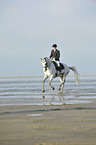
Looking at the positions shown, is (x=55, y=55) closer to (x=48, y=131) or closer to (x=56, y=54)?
(x=56, y=54)

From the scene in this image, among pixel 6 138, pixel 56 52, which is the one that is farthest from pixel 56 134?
pixel 56 52

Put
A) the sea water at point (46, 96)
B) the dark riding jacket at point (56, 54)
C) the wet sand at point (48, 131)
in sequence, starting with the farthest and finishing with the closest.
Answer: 1. the dark riding jacket at point (56, 54)
2. the sea water at point (46, 96)
3. the wet sand at point (48, 131)

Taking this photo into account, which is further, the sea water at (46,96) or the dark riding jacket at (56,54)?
the dark riding jacket at (56,54)

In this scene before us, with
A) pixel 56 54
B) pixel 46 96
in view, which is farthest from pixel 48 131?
pixel 56 54

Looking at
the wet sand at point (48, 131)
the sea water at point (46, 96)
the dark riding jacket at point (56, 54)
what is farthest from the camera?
the dark riding jacket at point (56, 54)

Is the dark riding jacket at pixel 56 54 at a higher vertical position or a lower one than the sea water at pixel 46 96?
higher

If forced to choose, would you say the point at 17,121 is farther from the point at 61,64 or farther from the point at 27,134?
the point at 61,64

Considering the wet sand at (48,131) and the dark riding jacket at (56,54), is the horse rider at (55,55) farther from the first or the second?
the wet sand at (48,131)

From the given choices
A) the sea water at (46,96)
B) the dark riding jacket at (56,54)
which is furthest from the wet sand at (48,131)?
the dark riding jacket at (56,54)

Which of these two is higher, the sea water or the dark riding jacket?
the dark riding jacket

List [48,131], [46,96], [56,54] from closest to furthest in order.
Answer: [48,131]
[46,96]
[56,54]

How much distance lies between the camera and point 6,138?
466 cm

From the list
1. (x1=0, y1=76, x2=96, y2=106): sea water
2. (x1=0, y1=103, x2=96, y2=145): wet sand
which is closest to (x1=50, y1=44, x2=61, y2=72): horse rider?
(x1=0, y1=76, x2=96, y2=106): sea water

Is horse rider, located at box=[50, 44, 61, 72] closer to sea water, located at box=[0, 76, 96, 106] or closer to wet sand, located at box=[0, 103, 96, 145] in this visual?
sea water, located at box=[0, 76, 96, 106]
